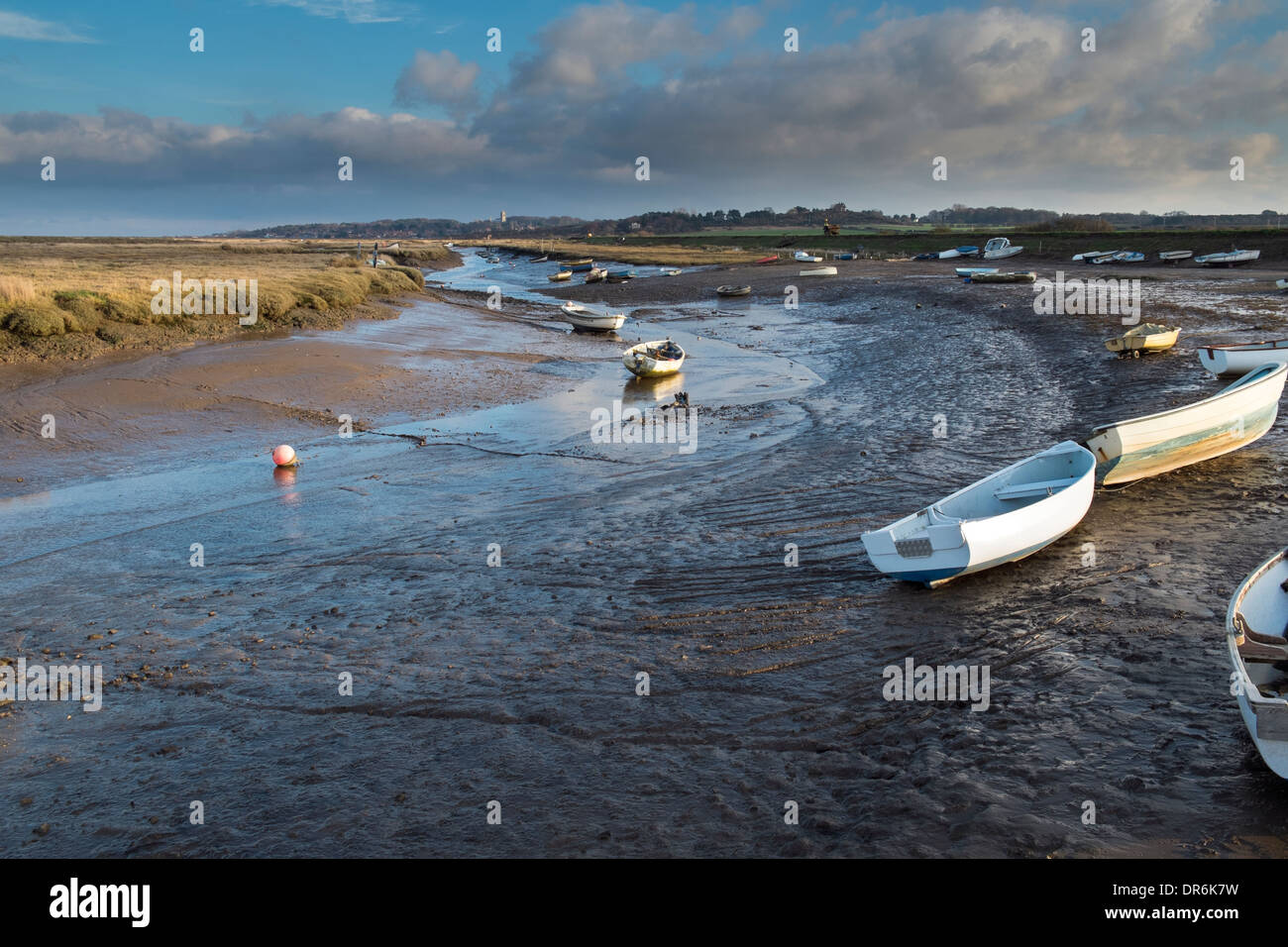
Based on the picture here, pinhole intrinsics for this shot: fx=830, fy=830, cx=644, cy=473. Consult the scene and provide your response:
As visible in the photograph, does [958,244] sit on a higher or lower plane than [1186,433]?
higher

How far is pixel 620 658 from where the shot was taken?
889 cm

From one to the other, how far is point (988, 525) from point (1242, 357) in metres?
12.9

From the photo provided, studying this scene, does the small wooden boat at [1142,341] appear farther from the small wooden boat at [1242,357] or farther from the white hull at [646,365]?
the white hull at [646,365]

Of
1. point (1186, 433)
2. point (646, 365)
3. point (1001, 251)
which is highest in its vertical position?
point (1001, 251)

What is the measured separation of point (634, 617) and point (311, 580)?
469cm

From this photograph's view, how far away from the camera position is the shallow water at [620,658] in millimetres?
6289

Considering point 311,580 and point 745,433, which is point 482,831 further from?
point 745,433

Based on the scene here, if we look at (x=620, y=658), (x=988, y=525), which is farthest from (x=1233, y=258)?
(x=620, y=658)

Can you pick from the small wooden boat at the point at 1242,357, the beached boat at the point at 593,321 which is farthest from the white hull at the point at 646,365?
the small wooden boat at the point at 1242,357

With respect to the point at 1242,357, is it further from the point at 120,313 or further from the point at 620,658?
the point at 120,313

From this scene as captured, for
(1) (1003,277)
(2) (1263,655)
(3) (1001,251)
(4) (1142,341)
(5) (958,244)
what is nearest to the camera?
(2) (1263,655)

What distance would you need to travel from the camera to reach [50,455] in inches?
671

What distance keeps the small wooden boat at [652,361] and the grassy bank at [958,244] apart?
37844 mm

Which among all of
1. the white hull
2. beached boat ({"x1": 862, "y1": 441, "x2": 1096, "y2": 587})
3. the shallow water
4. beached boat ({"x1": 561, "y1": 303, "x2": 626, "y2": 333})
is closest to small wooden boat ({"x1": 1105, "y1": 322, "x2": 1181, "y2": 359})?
the shallow water
